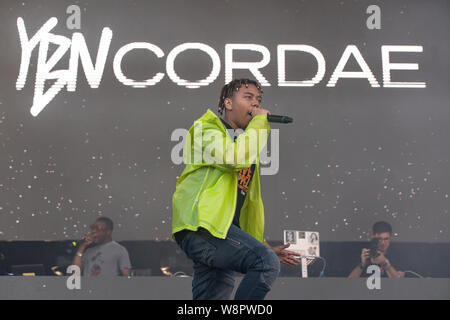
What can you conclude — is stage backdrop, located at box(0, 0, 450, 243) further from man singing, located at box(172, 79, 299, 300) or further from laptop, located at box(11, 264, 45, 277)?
man singing, located at box(172, 79, 299, 300)

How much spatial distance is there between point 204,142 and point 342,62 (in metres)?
1.88

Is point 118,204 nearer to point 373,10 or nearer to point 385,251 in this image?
point 385,251

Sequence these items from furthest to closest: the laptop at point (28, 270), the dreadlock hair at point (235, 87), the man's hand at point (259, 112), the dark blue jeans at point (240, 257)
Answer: the laptop at point (28, 270) < the dreadlock hair at point (235, 87) < the man's hand at point (259, 112) < the dark blue jeans at point (240, 257)

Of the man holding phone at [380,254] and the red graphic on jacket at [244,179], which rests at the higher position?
the red graphic on jacket at [244,179]

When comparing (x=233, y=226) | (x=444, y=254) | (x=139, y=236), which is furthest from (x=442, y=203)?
(x=233, y=226)

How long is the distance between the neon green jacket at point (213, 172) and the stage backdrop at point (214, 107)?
152 cm

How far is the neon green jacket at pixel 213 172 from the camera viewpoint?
1570 mm

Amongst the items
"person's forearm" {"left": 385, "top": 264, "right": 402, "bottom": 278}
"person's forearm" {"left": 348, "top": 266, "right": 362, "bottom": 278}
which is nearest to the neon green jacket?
"person's forearm" {"left": 348, "top": 266, "right": 362, "bottom": 278}

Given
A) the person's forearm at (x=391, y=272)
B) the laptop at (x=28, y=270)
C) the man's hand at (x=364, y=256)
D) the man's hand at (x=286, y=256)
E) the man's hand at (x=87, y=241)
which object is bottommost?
the person's forearm at (x=391, y=272)

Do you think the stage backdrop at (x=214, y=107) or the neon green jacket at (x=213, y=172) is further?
the stage backdrop at (x=214, y=107)

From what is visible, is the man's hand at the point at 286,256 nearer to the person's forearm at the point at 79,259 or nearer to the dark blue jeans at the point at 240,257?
the dark blue jeans at the point at 240,257

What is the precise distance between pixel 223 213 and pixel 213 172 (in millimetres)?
152

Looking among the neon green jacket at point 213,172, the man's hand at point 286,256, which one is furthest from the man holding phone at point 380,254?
the neon green jacket at point 213,172

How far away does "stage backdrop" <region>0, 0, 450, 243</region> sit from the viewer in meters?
3.16
